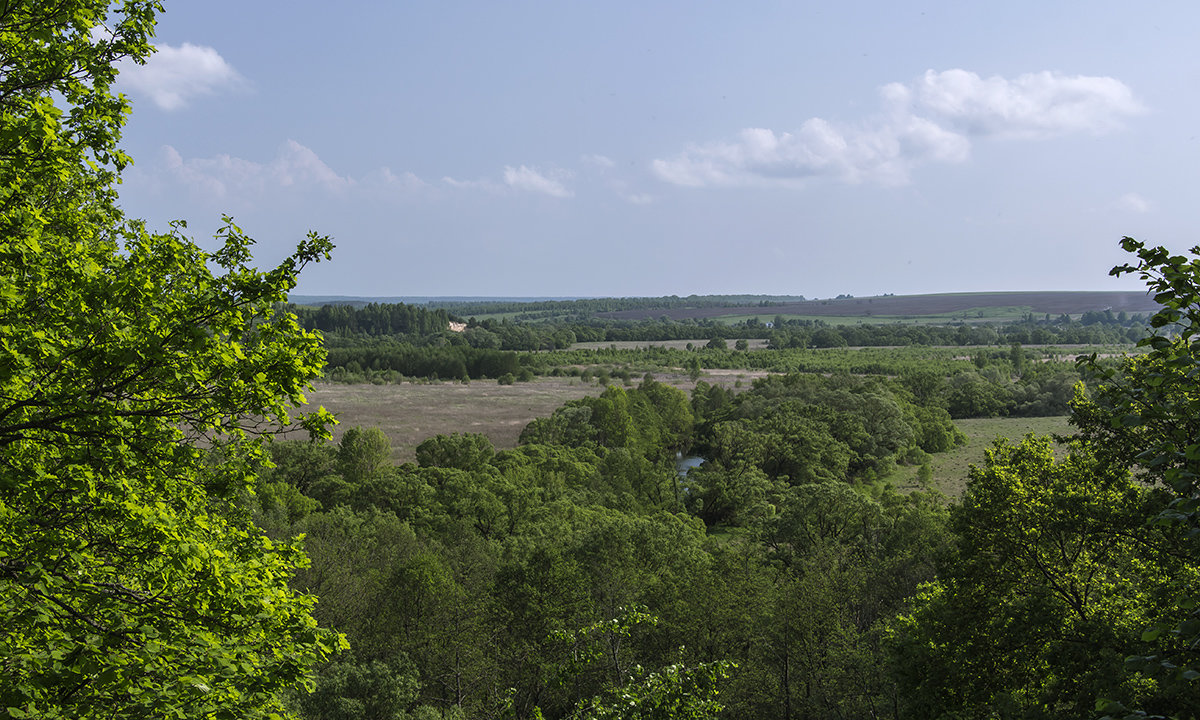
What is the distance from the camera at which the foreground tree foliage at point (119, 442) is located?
22.5ft

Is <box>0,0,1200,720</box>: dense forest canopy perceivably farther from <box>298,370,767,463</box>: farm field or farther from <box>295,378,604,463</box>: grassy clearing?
<box>295,378,604,463</box>: grassy clearing

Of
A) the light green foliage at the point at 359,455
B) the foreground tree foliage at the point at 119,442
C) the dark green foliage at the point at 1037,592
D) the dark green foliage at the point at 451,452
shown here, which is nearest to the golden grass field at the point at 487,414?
the light green foliage at the point at 359,455

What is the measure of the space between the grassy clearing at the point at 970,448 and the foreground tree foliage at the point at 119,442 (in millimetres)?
60555

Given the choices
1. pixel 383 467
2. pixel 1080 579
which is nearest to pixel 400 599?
pixel 1080 579

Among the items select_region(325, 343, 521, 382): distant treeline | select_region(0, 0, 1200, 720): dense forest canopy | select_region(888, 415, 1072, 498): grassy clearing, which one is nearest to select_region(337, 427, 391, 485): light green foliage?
select_region(0, 0, 1200, 720): dense forest canopy

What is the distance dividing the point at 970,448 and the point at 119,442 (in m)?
92.3

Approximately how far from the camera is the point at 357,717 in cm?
2302

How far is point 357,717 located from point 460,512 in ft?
83.1

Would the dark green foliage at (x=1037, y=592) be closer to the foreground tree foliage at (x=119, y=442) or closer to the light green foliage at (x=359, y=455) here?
the foreground tree foliage at (x=119, y=442)

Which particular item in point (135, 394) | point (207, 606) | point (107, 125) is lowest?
point (207, 606)

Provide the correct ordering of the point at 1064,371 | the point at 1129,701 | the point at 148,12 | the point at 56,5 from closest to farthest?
1. the point at 56,5
2. the point at 148,12
3. the point at 1129,701
4. the point at 1064,371

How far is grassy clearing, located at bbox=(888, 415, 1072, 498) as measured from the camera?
70.0m

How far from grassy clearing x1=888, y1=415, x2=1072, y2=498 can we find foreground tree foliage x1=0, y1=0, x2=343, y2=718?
6055cm

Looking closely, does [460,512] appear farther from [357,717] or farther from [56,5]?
[56,5]
